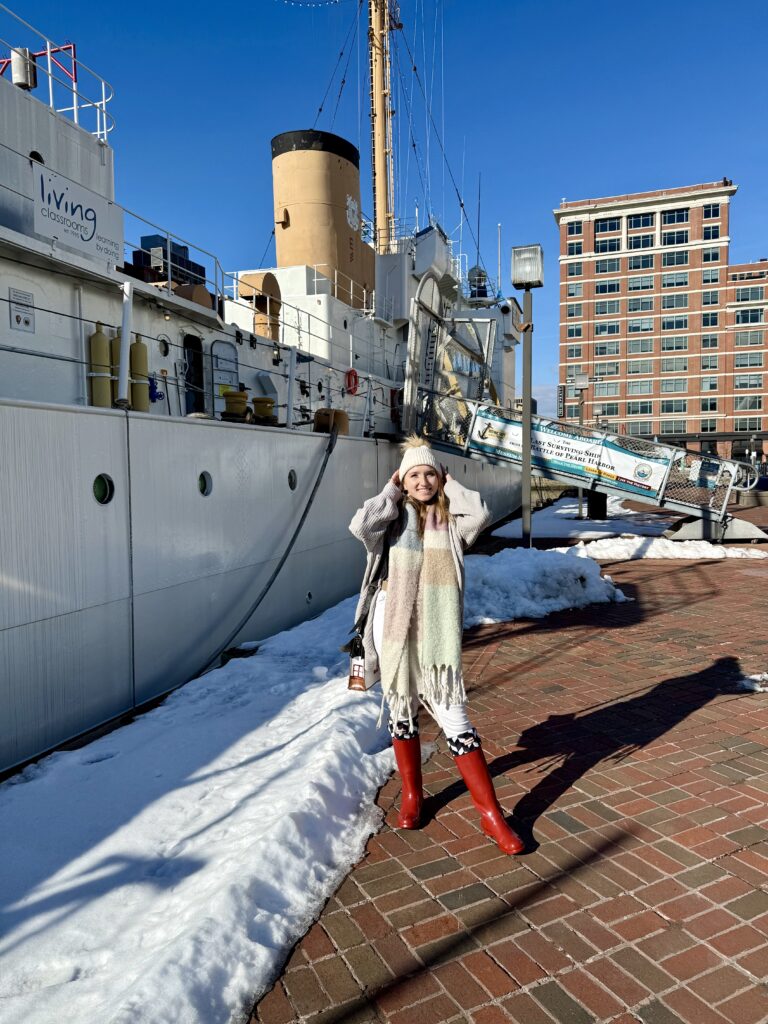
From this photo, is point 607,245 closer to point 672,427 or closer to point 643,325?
point 643,325

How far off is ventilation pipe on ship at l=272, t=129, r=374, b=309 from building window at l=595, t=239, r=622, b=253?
6885 cm

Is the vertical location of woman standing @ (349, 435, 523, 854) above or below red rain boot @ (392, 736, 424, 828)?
above

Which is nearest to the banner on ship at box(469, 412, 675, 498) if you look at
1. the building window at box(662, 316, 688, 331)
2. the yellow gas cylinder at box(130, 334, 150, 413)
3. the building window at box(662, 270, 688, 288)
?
the yellow gas cylinder at box(130, 334, 150, 413)

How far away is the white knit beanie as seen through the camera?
11.1ft

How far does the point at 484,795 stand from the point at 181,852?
1.47 meters

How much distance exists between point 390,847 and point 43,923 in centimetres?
152

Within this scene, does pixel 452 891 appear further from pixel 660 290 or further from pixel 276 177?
pixel 660 290

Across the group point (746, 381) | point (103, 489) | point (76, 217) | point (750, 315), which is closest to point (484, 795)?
point (103, 489)

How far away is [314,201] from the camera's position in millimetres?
15578

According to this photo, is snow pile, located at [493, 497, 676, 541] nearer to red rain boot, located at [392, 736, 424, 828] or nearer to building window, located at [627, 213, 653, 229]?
red rain boot, located at [392, 736, 424, 828]

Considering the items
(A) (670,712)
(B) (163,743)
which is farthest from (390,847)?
(A) (670,712)

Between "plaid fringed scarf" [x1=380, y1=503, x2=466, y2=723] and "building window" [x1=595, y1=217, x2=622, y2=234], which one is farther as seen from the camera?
Answer: "building window" [x1=595, y1=217, x2=622, y2=234]

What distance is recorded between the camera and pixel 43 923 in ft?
9.38

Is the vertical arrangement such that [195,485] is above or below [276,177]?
below
